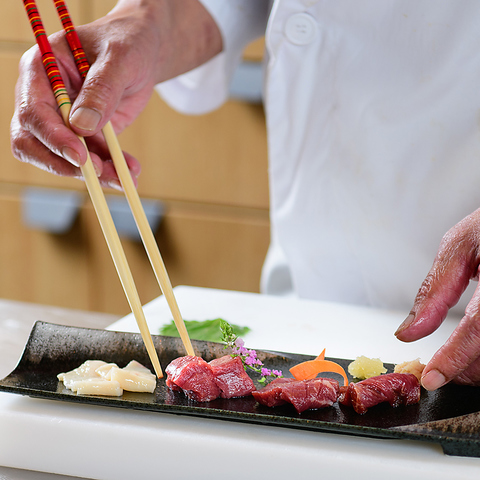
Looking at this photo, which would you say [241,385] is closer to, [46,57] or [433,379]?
[433,379]

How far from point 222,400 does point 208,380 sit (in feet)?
0.10

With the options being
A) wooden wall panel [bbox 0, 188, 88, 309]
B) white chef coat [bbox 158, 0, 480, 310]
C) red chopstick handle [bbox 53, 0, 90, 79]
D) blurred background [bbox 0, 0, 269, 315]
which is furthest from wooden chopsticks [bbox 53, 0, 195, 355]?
wooden wall panel [bbox 0, 188, 88, 309]

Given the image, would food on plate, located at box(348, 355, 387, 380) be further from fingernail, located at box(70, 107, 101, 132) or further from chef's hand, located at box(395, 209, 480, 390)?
fingernail, located at box(70, 107, 101, 132)

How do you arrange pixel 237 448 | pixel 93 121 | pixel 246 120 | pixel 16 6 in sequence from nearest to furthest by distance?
pixel 237 448
pixel 93 121
pixel 246 120
pixel 16 6

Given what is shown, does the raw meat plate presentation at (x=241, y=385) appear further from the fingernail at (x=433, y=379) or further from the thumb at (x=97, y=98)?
the thumb at (x=97, y=98)

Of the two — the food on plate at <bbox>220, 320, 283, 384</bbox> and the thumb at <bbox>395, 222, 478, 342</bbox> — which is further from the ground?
the thumb at <bbox>395, 222, 478, 342</bbox>

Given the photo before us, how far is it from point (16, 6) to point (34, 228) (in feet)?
2.65

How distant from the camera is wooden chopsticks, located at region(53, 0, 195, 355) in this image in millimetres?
867

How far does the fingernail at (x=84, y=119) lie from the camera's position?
814 mm

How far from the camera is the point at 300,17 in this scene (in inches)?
44.1

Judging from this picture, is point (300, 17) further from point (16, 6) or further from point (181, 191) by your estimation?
point (16, 6)

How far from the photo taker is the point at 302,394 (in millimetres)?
711

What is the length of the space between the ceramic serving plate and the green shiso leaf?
107mm

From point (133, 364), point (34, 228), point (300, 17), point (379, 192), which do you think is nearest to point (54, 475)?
point (133, 364)
